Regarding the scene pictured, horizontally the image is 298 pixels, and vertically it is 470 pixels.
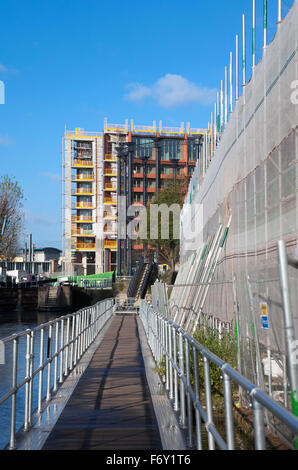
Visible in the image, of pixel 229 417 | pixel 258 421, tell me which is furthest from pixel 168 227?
pixel 258 421

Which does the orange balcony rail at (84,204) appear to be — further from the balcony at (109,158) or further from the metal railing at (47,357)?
the metal railing at (47,357)

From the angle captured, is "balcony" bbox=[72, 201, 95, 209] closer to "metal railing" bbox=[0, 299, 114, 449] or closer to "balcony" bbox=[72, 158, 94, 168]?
"balcony" bbox=[72, 158, 94, 168]

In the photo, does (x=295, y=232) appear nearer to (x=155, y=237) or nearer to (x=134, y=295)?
(x=134, y=295)

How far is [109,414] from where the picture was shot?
6953 mm

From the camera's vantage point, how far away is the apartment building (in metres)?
76.2

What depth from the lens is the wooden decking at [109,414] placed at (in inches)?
217

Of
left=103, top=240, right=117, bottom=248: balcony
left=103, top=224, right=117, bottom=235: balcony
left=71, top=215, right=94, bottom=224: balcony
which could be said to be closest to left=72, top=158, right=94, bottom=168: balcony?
left=71, top=215, right=94, bottom=224: balcony

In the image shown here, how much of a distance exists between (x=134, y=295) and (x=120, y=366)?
34.8 m

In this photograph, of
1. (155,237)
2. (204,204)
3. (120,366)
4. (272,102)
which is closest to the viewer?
(272,102)

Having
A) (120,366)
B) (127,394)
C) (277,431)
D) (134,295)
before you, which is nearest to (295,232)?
(277,431)

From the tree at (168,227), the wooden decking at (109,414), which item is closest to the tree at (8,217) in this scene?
the tree at (168,227)

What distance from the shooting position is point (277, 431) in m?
5.39

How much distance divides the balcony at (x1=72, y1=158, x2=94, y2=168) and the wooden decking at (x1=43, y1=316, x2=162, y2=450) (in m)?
73.0
